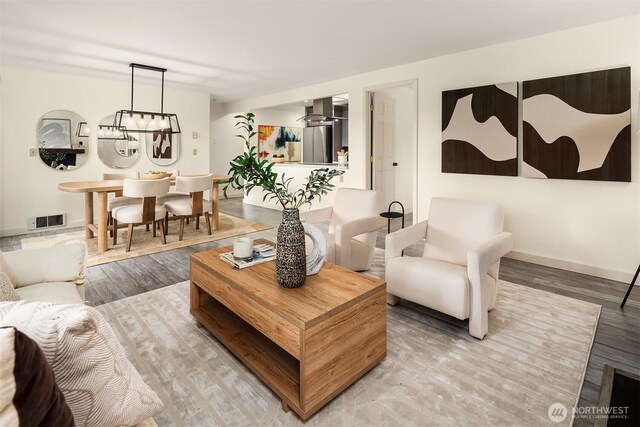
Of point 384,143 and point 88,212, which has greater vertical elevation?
point 384,143

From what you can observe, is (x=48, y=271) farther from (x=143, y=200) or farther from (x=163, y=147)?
(x=163, y=147)

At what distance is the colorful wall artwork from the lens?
350 inches

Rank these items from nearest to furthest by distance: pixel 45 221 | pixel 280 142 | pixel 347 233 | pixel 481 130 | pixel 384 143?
pixel 347 233
pixel 481 130
pixel 45 221
pixel 384 143
pixel 280 142

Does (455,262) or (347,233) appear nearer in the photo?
(455,262)

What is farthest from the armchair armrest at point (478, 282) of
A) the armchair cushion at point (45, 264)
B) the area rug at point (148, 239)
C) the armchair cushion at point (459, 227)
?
the area rug at point (148, 239)

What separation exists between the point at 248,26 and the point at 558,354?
3580 millimetres

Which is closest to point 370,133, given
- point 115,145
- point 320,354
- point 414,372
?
point 414,372

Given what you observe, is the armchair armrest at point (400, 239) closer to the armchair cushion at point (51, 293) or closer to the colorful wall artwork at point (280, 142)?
the armchair cushion at point (51, 293)

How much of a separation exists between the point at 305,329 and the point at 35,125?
581cm

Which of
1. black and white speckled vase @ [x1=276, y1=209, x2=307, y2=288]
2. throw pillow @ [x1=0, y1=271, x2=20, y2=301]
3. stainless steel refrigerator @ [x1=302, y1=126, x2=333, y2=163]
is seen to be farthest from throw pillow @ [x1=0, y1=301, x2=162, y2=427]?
stainless steel refrigerator @ [x1=302, y1=126, x2=333, y2=163]

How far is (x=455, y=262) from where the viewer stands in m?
2.66

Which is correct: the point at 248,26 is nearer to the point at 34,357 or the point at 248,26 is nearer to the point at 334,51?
the point at 334,51

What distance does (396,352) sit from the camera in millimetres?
2062

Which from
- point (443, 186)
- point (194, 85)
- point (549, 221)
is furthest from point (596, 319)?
point (194, 85)
